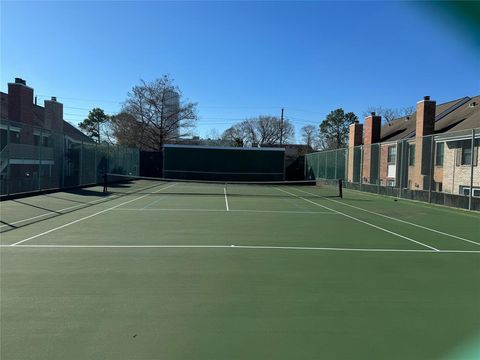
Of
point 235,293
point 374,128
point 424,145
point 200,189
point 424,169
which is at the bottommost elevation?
point 200,189

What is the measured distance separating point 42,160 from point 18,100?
45.8 feet

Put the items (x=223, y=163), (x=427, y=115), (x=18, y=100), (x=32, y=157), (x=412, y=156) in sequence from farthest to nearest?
(x=223, y=163)
(x=18, y=100)
(x=427, y=115)
(x=412, y=156)
(x=32, y=157)

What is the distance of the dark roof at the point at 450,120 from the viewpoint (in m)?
29.3

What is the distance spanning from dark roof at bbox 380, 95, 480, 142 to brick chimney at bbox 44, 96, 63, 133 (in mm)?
28936

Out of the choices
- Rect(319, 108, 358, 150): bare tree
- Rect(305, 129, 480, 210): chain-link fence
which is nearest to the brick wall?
Rect(305, 129, 480, 210): chain-link fence

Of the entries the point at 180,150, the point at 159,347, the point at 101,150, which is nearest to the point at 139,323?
the point at 159,347

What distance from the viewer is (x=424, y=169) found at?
24.6 m

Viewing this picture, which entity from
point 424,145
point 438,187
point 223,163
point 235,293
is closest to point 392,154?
point 424,145

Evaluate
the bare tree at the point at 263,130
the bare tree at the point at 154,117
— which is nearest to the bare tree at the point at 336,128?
the bare tree at the point at 263,130

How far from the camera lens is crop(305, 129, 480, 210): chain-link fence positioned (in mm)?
21047

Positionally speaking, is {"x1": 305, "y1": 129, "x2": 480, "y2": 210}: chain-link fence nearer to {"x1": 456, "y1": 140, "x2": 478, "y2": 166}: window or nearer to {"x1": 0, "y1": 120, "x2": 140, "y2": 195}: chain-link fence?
{"x1": 456, "y1": 140, "x2": 478, "y2": 166}: window

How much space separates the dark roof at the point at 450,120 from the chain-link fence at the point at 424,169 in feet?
12.1

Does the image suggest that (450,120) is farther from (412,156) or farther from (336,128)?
(336,128)

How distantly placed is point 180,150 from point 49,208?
35978 mm
